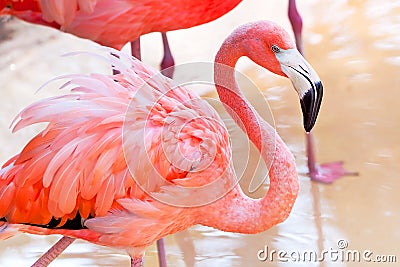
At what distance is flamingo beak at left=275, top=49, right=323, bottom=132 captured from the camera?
4.42ft

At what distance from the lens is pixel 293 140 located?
2.23 m

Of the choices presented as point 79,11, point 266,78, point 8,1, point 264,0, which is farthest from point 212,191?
point 264,0

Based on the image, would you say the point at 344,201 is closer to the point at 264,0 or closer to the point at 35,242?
the point at 35,242

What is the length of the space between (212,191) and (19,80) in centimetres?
123

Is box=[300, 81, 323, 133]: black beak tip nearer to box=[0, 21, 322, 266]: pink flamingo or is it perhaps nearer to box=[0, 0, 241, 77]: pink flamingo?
box=[0, 21, 322, 266]: pink flamingo

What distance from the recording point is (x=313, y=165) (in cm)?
208

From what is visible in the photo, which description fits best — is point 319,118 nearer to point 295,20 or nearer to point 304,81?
point 295,20

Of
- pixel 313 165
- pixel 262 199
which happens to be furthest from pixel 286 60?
pixel 313 165

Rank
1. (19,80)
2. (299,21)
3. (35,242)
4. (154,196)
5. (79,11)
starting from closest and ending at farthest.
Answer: (154,196) < (79,11) < (35,242) < (299,21) < (19,80)

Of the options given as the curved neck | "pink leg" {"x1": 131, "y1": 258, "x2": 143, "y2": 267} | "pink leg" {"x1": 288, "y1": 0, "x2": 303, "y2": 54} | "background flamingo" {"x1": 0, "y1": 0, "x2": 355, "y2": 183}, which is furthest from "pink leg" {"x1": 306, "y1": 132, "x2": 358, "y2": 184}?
"pink leg" {"x1": 131, "y1": 258, "x2": 143, "y2": 267}

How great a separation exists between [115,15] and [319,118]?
0.81 metres

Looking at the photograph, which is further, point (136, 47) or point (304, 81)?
point (136, 47)

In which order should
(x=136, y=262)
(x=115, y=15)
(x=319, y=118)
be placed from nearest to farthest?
(x=136, y=262) < (x=115, y=15) < (x=319, y=118)

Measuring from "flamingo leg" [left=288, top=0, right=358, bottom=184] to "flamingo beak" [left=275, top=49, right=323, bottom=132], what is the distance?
2.21 feet
